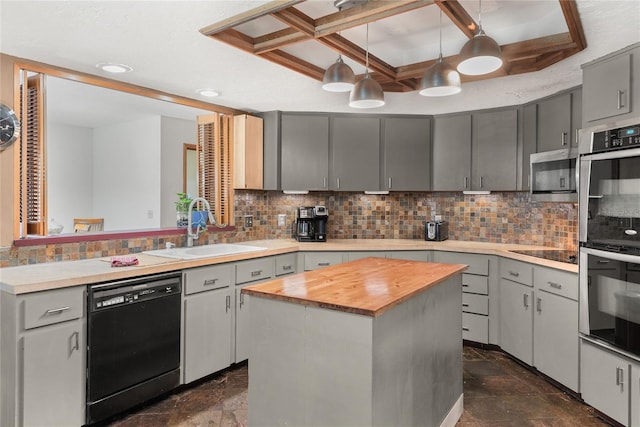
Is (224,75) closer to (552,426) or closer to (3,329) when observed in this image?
(3,329)

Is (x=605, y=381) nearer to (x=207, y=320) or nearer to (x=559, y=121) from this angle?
(x=559, y=121)

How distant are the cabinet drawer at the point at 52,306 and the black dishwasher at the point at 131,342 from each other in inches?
2.7

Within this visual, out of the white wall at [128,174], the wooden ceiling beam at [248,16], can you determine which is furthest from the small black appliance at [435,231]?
the white wall at [128,174]

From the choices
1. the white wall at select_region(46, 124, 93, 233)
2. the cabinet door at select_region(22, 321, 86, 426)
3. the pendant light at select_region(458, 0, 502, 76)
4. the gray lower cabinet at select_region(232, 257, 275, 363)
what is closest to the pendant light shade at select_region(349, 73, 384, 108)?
the pendant light at select_region(458, 0, 502, 76)

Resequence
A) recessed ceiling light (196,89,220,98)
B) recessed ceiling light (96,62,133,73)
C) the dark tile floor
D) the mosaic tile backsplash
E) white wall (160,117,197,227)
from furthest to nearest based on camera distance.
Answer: white wall (160,117,197,227) → the mosaic tile backsplash → recessed ceiling light (196,89,220,98) → recessed ceiling light (96,62,133,73) → the dark tile floor

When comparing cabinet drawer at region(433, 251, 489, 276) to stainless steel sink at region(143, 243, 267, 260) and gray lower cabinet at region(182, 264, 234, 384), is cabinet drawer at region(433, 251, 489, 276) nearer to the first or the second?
stainless steel sink at region(143, 243, 267, 260)

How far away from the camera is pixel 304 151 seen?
4203mm

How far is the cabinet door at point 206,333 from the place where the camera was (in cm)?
293

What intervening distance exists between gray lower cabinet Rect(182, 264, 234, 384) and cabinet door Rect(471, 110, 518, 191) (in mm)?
2571

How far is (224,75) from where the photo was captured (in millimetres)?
3031

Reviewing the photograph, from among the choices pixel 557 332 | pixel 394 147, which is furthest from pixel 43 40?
pixel 557 332

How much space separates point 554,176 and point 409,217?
1696 mm

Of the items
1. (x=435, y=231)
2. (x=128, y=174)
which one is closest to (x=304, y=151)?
(x=435, y=231)

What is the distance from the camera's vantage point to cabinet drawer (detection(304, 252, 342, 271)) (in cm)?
392
